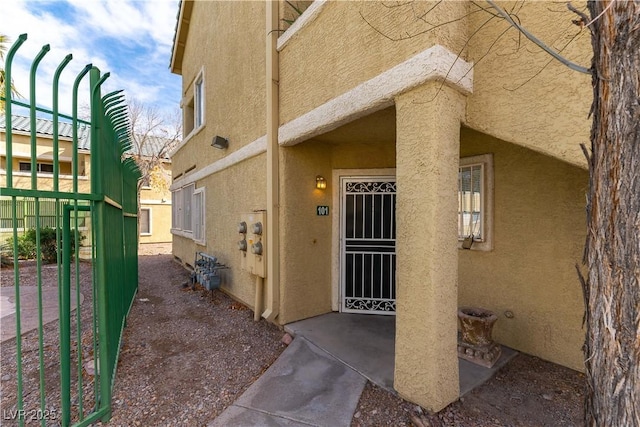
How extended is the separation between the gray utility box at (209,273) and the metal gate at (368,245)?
10.3ft

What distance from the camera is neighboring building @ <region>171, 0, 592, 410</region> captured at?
9.56 feet

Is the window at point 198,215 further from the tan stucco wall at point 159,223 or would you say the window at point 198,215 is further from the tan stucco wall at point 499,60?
the tan stucco wall at point 159,223

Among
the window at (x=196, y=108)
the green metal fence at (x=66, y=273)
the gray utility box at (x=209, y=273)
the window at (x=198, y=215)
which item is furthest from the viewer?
the window at (x=196, y=108)

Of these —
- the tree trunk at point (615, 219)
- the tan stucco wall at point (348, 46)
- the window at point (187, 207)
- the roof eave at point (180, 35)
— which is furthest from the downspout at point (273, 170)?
the roof eave at point (180, 35)

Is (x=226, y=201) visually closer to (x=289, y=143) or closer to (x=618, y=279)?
(x=289, y=143)

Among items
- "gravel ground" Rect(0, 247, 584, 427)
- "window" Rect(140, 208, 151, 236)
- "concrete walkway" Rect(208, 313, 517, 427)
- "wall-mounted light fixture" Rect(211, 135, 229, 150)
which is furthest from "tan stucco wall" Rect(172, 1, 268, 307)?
"window" Rect(140, 208, 151, 236)

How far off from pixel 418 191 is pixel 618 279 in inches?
66.1

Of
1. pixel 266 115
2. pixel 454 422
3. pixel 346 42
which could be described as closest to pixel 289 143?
pixel 266 115

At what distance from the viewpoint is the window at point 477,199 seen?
4.41 m

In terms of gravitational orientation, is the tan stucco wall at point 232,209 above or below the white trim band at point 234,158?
below

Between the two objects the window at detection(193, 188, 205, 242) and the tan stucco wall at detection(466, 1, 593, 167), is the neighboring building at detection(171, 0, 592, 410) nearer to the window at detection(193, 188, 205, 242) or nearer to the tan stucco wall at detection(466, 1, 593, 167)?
the tan stucco wall at detection(466, 1, 593, 167)

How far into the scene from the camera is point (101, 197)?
2820 mm

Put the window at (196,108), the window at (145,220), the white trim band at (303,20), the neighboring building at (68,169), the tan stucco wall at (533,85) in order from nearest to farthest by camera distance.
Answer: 1. the tan stucco wall at (533,85)
2. the white trim band at (303,20)
3. the window at (196,108)
4. the neighboring building at (68,169)
5. the window at (145,220)

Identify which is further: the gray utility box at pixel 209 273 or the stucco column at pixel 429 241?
the gray utility box at pixel 209 273
